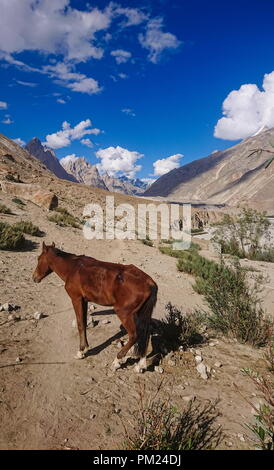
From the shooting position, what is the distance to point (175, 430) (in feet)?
9.70

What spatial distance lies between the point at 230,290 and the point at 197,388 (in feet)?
9.36

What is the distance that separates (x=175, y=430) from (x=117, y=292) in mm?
1950

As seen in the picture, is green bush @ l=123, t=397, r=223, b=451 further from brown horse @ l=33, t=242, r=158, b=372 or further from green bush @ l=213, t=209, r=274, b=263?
green bush @ l=213, t=209, r=274, b=263

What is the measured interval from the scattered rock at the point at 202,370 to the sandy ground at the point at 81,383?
0.08 metres

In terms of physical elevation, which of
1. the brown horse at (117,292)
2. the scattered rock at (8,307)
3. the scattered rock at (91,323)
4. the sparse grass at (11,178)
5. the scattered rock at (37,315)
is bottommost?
the scattered rock at (91,323)

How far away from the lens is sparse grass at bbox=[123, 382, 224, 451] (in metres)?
2.76

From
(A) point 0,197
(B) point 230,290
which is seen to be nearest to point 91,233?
(A) point 0,197

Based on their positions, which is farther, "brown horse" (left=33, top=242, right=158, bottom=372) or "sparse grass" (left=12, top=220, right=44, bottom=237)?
"sparse grass" (left=12, top=220, right=44, bottom=237)

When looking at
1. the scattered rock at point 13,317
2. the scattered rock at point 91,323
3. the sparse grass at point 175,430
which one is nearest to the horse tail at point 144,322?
the sparse grass at point 175,430

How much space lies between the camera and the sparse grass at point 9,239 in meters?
11.5

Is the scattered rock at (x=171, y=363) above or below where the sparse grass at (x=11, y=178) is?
below

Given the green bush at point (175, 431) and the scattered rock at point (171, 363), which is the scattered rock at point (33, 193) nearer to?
the scattered rock at point (171, 363)

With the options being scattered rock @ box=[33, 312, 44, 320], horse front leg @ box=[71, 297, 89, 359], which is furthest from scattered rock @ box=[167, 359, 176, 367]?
scattered rock @ box=[33, 312, 44, 320]

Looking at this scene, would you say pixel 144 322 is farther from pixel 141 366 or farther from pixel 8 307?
pixel 8 307
